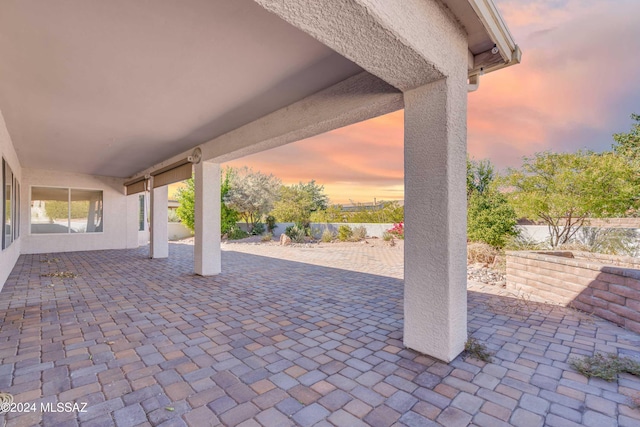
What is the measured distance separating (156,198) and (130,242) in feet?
13.6

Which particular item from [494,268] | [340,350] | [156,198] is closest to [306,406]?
[340,350]

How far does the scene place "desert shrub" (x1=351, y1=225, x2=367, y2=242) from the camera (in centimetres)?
1311

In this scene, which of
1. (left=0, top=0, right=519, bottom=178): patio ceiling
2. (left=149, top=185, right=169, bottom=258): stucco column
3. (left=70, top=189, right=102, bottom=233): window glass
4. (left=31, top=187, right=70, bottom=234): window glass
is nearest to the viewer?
(left=0, top=0, right=519, bottom=178): patio ceiling

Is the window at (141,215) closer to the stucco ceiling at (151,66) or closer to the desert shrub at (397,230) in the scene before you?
the stucco ceiling at (151,66)

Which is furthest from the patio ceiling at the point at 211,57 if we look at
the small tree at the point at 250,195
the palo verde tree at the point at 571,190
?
the small tree at the point at 250,195

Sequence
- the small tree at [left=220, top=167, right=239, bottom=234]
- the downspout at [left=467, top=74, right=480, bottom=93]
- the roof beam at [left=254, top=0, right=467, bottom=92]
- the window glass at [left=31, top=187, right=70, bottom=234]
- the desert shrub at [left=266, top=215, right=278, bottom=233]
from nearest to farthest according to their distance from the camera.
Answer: the roof beam at [left=254, top=0, right=467, bottom=92]
the downspout at [left=467, top=74, right=480, bottom=93]
the window glass at [left=31, top=187, right=70, bottom=234]
the small tree at [left=220, top=167, right=239, bottom=234]
the desert shrub at [left=266, top=215, right=278, bottom=233]

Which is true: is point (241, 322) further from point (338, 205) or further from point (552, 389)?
point (338, 205)

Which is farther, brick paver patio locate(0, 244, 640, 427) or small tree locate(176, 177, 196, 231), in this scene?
small tree locate(176, 177, 196, 231)

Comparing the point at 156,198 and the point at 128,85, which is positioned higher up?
the point at 128,85

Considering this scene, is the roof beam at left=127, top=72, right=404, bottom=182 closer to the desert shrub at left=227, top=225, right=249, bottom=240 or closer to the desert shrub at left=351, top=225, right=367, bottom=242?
the desert shrub at left=351, top=225, right=367, bottom=242

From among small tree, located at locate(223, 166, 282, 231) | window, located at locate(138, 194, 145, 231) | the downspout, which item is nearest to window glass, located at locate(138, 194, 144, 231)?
window, located at locate(138, 194, 145, 231)

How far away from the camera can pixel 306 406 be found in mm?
1948

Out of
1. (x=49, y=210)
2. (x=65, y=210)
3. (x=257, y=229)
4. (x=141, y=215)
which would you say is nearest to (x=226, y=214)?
(x=257, y=229)

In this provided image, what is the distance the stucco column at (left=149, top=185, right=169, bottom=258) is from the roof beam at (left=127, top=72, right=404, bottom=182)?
4612mm
